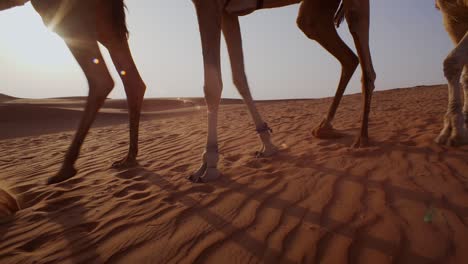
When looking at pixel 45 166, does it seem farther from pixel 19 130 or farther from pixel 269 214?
pixel 19 130

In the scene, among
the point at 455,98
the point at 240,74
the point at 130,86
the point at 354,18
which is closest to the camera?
the point at 455,98

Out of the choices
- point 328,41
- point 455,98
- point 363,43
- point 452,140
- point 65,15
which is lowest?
point 452,140

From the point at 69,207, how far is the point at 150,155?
1.67 metres

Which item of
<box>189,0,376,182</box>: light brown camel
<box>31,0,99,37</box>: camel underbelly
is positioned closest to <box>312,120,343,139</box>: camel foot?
<box>189,0,376,182</box>: light brown camel

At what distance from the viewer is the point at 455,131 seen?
276cm

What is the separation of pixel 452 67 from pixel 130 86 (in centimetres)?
332

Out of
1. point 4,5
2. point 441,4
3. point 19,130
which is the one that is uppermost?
point 4,5

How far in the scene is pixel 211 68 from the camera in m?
2.62

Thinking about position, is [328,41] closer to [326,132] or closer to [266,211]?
[326,132]

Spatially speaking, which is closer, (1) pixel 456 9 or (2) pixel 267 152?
(1) pixel 456 9

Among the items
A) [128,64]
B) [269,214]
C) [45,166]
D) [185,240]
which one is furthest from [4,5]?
[269,214]

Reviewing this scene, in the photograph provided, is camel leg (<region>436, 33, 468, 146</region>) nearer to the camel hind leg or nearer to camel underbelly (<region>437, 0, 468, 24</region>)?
camel underbelly (<region>437, 0, 468, 24</region>)

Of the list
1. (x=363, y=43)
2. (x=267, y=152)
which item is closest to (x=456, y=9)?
(x=363, y=43)

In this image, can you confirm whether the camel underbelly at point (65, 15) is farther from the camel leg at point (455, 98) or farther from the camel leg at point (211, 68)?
the camel leg at point (455, 98)
